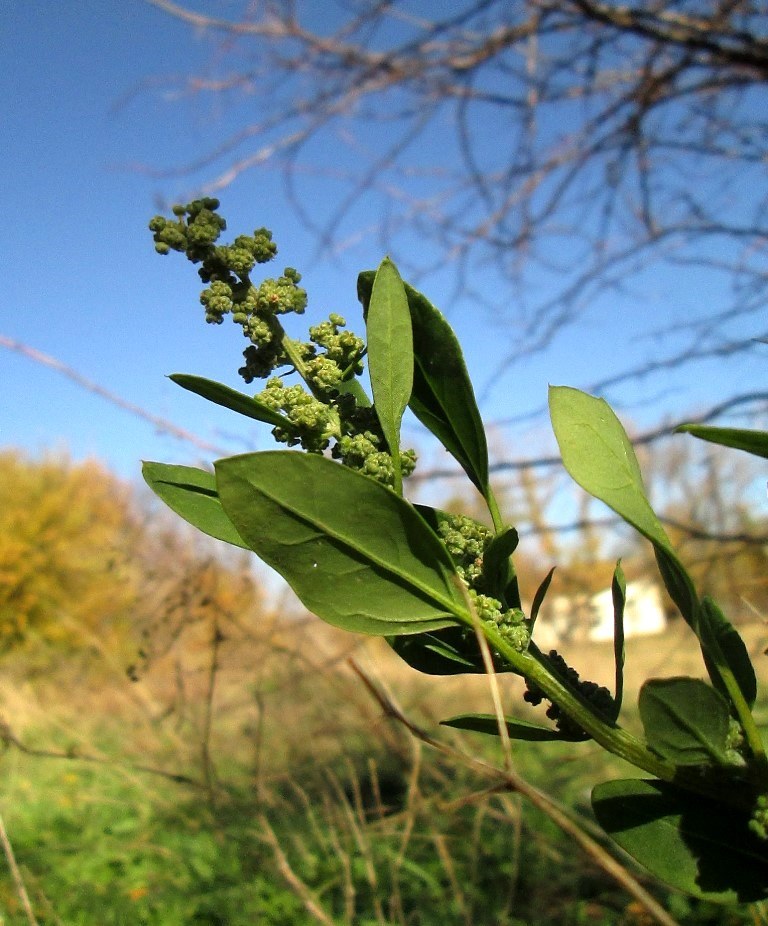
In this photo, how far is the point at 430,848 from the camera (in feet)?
6.58

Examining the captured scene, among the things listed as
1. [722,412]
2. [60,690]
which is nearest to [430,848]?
[722,412]

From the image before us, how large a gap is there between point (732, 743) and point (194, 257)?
1.46 feet

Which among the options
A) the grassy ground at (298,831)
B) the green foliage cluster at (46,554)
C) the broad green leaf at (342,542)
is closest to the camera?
the broad green leaf at (342,542)

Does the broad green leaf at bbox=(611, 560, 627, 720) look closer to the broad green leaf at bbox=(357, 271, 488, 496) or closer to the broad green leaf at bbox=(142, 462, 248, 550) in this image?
the broad green leaf at bbox=(357, 271, 488, 496)

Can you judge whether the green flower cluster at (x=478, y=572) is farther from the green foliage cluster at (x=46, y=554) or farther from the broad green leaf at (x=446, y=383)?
the green foliage cluster at (x=46, y=554)

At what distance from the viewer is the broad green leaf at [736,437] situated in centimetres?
40

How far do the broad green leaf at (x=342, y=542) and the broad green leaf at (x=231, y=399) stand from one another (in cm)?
7

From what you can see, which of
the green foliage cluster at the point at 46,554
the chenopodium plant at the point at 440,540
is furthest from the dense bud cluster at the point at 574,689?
the green foliage cluster at the point at 46,554

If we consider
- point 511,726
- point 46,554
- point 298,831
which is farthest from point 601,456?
point 46,554

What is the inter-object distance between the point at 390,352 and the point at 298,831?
190 centimetres

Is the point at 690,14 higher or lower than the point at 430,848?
higher

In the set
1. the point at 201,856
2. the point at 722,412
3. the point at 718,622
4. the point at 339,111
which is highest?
the point at 339,111

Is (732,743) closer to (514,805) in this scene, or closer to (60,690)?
(514,805)

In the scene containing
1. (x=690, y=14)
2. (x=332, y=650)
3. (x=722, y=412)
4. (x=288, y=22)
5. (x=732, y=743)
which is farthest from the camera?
(x=332, y=650)
